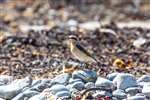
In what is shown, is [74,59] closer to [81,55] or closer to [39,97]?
[81,55]

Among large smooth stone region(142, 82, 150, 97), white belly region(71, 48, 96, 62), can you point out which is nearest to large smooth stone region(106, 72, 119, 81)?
white belly region(71, 48, 96, 62)

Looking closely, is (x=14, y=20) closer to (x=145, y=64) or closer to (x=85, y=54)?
(x=145, y=64)

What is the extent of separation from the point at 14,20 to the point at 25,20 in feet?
1.26

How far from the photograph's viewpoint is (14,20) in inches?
891

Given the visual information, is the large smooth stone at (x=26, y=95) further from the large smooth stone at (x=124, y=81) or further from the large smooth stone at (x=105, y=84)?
the large smooth stone at (x=124, y=81)

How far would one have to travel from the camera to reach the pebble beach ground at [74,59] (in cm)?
915

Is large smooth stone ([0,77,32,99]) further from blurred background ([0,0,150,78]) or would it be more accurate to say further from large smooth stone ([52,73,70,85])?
blurred background ([0,0,150,78])

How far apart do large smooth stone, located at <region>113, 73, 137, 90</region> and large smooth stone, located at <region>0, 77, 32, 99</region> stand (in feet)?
4.07

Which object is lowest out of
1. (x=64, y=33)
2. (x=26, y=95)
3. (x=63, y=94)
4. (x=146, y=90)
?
(x=146, y=90)

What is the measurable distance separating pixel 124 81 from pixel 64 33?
6975mm

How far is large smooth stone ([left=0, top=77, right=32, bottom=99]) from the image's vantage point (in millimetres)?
9414

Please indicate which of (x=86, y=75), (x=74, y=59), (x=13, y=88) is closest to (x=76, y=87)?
(x=86, y=75)

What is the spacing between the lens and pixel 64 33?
16078 mm

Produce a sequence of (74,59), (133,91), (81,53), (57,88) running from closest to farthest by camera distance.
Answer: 1. (133,91)
2. (57,88)
3. (81,53)
4. (74,59)
